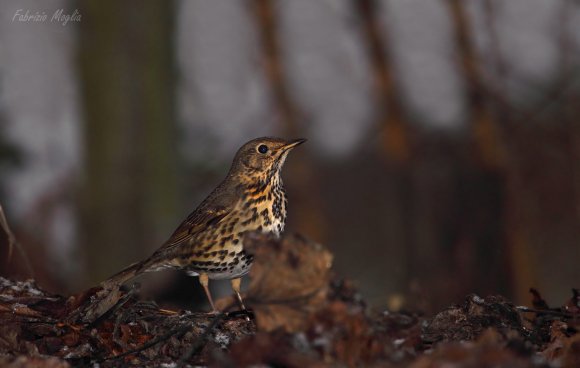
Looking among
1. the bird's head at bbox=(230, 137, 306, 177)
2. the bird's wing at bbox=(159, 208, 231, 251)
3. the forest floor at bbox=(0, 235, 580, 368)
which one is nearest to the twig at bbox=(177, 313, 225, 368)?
the forest floor at bbox=(0, 235, 580, 368)

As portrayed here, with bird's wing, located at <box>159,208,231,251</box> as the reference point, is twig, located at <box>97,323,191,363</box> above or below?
below

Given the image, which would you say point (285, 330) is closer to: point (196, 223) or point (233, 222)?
point (233, 222)

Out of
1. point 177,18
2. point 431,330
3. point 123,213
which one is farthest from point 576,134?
point 431,330

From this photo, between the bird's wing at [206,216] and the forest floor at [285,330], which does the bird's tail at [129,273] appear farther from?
the forest floor at [285,330]

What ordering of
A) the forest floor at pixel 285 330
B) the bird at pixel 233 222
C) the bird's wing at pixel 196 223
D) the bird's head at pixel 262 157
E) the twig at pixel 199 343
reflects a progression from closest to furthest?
the forest floor at pixel 285 330 → the twig at pixel 199 343 → the bird at pixel 233 222 → the bird's wing at pixel 196 223 → the bird's head at pixel 262 157

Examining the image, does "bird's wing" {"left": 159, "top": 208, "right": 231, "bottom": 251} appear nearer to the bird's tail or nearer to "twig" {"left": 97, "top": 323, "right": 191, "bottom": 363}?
the bird's tail

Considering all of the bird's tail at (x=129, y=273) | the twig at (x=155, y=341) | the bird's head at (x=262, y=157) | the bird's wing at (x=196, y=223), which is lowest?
the twig at (x=155, y=341)

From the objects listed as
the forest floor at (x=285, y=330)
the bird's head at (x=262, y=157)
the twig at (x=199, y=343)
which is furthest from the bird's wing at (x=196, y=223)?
the twig at (x=199, y=343)

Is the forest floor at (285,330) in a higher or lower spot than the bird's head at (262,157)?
lower
